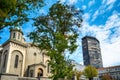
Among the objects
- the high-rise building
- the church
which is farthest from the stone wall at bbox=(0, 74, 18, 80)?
the high-rise building

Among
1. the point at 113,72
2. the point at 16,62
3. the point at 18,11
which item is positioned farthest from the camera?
the point at 113,72

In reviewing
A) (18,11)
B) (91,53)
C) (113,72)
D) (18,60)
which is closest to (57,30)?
(18,11)

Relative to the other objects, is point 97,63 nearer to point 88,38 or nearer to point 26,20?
point 88,38

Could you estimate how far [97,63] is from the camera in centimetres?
13600

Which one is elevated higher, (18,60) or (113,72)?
(18,60)

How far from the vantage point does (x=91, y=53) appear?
13500cm

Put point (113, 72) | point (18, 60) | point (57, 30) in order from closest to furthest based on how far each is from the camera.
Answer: point (57, 30)
point (18, 60)
point (113, 72)

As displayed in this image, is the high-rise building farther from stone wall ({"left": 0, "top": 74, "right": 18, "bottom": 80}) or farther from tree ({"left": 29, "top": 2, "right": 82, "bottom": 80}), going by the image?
stone wall ({"left": 0, "top": 74, "right": 18, "bottom": 80})

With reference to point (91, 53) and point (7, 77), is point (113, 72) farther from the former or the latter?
Answer: point (7, 77)

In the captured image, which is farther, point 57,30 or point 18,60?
point 18,60

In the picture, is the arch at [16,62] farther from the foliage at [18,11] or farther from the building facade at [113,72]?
the building facade at [113,72]

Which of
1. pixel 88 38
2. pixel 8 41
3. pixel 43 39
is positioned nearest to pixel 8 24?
pixel 43 39

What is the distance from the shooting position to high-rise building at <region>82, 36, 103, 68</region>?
134 metres

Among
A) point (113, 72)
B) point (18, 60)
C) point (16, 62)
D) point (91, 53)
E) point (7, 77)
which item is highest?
point (91, 53)
